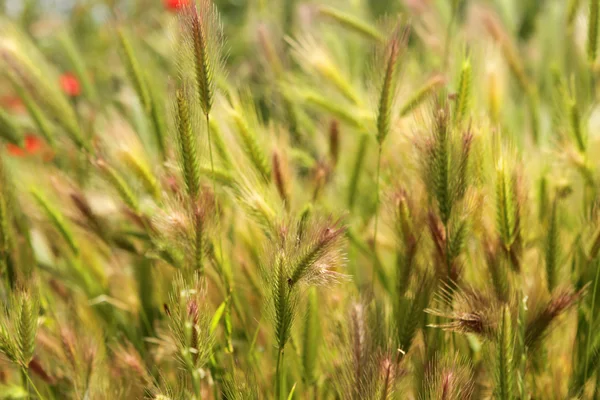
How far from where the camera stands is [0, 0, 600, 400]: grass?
0.70 metres

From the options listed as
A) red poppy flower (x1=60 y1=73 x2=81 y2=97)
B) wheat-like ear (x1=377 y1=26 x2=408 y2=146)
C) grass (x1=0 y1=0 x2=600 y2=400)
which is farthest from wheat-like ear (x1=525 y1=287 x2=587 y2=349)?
red poppy flower (x1=60 y1=73 x2=81 y2=97)

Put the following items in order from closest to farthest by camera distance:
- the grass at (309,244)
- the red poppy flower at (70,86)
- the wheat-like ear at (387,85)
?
the grass at (309,244) → the wheat-like ear at (387,85) → the red poppy flower at (70,86)

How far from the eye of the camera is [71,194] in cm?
99

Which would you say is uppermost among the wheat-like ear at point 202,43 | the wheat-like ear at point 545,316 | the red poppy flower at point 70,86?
the red poppy flower at point 70,86

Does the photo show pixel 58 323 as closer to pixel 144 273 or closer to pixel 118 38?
pixel 144 273

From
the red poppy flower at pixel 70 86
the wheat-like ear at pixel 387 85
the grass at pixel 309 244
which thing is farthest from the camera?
the red poppy flower at pixel 70 86

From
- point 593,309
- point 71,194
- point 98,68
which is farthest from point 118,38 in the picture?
point 98,68

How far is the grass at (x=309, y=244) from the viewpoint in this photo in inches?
27.6

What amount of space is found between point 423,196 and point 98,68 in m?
1.49

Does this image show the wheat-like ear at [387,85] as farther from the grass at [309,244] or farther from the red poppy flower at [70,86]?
the red poppy flower at [70,86]

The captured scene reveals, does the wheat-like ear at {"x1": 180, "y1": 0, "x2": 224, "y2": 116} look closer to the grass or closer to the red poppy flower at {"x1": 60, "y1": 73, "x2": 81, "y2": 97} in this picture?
the grass

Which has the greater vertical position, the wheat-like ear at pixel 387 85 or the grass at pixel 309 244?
the wheat-like ear at pixel 387 85

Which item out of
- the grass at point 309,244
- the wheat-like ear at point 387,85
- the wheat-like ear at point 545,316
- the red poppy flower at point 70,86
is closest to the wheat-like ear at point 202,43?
the grass at point 309,244

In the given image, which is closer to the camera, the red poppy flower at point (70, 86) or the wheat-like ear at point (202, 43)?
the wheat-like ear at point (202, 43)
